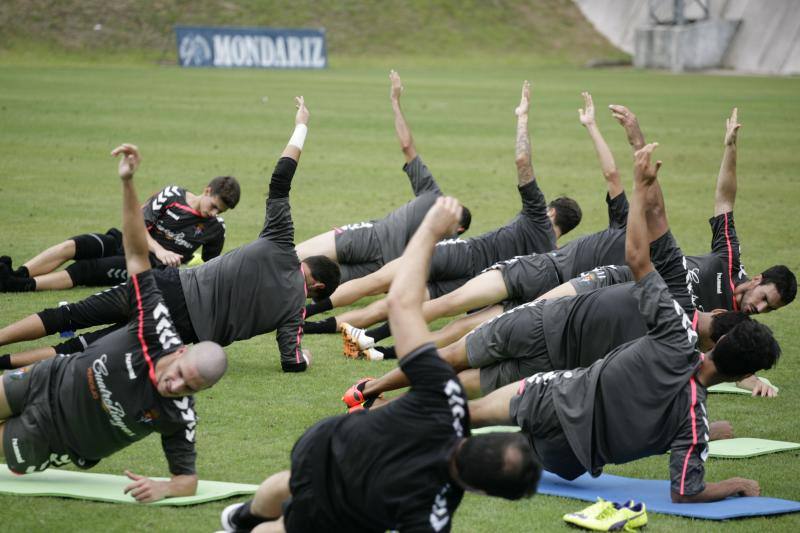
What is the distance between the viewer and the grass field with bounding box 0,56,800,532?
7.22 metres

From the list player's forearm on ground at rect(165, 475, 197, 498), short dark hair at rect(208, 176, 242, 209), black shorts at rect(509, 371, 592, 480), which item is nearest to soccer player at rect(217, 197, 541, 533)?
player's forearm on ground at rect(165, 475, 197, 498)

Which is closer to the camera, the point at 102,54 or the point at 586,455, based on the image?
the point at 586,455

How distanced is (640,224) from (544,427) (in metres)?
1.40

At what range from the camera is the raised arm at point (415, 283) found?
496 cm

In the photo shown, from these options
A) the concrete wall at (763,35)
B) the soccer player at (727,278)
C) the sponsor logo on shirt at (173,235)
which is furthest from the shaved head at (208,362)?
the concrete wall at (763,35)

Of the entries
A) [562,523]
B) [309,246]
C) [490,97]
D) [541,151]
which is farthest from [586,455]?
[490,97]

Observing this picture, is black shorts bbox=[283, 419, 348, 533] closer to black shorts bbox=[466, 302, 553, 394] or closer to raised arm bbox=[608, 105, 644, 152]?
black shorts bbox=[466, 302, 553, 394]

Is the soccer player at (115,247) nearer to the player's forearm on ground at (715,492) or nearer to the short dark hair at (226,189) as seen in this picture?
the short dark hair at (226,189)

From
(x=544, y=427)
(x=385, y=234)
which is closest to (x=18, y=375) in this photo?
(x=544, y=427)

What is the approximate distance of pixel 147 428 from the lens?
20.3 feet

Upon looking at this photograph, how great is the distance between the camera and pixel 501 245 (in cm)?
1066

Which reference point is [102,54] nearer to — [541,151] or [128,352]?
[541,151]

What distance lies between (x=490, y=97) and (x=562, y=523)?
2846 cm

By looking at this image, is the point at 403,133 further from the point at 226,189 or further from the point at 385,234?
the point at 226,189
